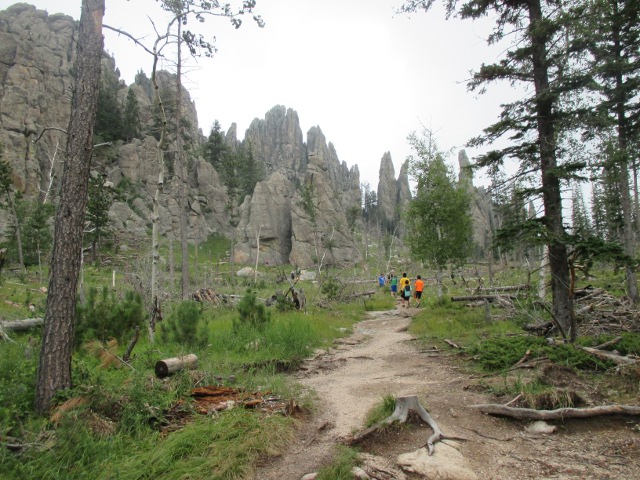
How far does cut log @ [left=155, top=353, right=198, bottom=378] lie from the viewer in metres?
5.54

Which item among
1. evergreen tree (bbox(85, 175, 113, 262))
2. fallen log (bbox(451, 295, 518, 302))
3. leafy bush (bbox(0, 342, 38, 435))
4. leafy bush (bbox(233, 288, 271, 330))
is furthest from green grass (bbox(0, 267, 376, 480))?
evergreen tree (bbox(85, 175, 113, 262))

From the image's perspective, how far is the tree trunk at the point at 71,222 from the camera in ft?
14.3

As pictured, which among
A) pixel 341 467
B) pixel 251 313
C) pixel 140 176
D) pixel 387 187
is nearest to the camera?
pixel 341 467

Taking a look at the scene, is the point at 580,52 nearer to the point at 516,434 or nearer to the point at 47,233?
the point at 516,434

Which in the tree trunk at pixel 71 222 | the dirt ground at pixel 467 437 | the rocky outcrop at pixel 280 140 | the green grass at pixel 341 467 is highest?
the rocky outcrop at pixel 280 140

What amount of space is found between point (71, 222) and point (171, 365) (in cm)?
252

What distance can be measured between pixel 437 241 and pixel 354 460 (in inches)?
627

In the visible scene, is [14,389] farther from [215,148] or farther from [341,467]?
[215,148]

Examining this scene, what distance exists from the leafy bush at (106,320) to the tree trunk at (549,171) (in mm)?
9818

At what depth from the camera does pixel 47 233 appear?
29.3 meters

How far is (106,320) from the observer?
27.5 ft

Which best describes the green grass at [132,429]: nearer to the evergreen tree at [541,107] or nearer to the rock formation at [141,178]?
the evergreen tree at [541,107]

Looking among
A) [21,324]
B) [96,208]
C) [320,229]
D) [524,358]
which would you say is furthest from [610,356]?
[320,229]

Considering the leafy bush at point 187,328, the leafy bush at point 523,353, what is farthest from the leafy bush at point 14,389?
the leafy bush at point 523,353
